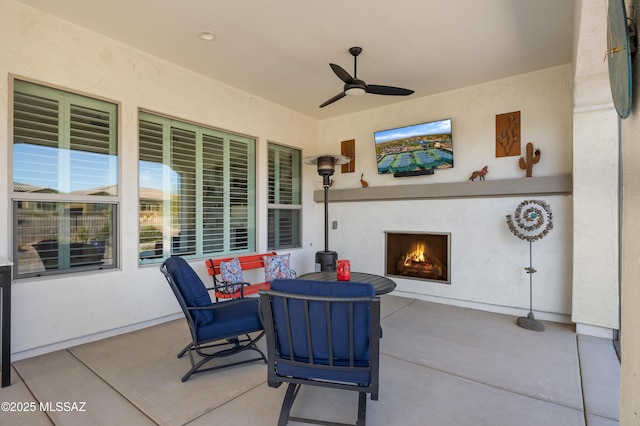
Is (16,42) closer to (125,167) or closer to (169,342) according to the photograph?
(125,167)

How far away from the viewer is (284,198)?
5551 millimetres

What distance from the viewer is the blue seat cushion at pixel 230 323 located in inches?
99.1

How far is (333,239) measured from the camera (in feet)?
19.2

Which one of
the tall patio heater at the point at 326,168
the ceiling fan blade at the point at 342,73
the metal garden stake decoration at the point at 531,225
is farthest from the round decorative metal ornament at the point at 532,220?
the ceiling fan blade at the point at 342,73

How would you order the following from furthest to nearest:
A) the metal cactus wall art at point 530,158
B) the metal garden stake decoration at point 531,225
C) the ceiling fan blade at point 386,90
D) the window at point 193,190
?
1. the metal cactus wall art at point 530,158
2. the window at point 193,190
3. the metal garden stake decoration at point 531,225
4. the ceiling fan blade at point 386,90

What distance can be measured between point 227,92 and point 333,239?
297 centimetres

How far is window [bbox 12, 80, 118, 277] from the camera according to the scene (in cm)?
294

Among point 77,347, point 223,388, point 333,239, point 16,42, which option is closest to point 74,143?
point 16,42

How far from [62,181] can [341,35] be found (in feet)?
10.2

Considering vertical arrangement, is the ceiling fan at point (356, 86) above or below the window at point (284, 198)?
above

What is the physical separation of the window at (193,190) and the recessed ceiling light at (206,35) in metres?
1.13

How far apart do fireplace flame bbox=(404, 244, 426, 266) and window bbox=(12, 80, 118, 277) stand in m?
4.04

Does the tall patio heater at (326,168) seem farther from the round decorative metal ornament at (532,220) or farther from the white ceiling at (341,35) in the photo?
the round decorative metal ornament at (532,220)

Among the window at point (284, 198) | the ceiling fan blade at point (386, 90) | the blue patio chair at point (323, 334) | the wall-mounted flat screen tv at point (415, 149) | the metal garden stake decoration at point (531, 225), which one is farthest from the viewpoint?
the window at point (284, 198)
